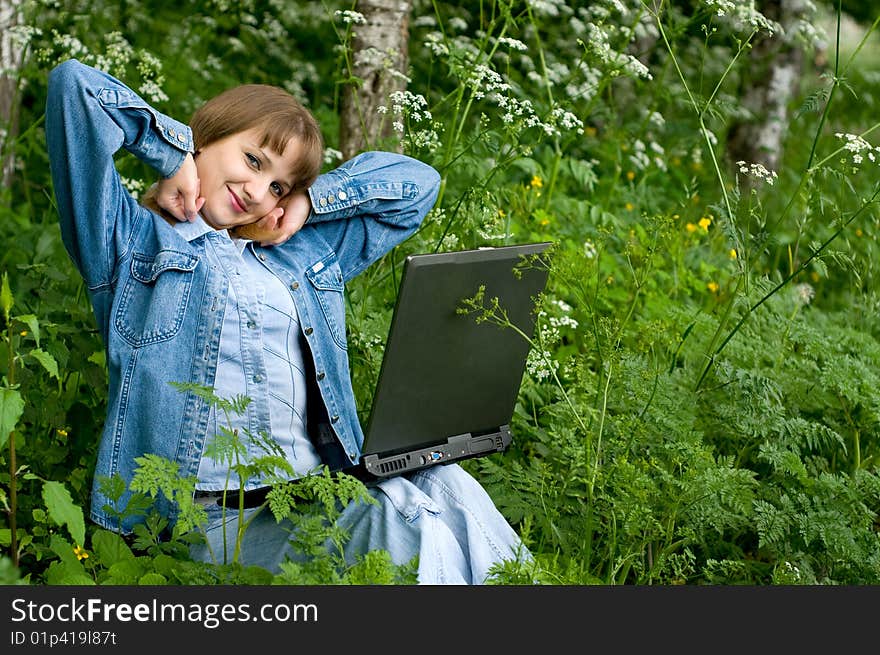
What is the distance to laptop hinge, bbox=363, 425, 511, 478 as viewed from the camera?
2.20 meters

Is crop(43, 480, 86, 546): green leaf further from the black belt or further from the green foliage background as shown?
the black belt

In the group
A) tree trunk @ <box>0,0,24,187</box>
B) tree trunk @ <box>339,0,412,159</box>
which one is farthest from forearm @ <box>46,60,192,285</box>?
tree trunk @ <box>0,0,24,187</box>

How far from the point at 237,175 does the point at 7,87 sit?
2.45 meters

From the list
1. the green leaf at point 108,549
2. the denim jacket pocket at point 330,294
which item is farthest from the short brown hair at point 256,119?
the green leaf at point 108,549

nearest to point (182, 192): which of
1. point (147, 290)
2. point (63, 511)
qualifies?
point (147, 290)

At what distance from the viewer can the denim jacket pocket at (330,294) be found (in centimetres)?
244

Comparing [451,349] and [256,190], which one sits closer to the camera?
[451,349]

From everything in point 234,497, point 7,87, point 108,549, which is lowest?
point 7,87

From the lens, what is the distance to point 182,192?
2254 mm

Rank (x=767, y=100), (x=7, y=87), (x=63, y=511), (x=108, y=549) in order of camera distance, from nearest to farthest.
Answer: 1. (x=63, y=511)
2. (x=108, y=549)
3. (x=7, y=87)
4. (x=767, y=100)

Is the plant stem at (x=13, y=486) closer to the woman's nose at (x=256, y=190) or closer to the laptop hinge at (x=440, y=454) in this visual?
the woman's nose at (x=256, y=190)

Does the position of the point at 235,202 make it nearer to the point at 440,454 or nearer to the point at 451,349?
the point at 451,349

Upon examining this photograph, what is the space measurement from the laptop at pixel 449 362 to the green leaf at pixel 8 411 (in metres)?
0.65

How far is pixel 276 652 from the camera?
1.85m
